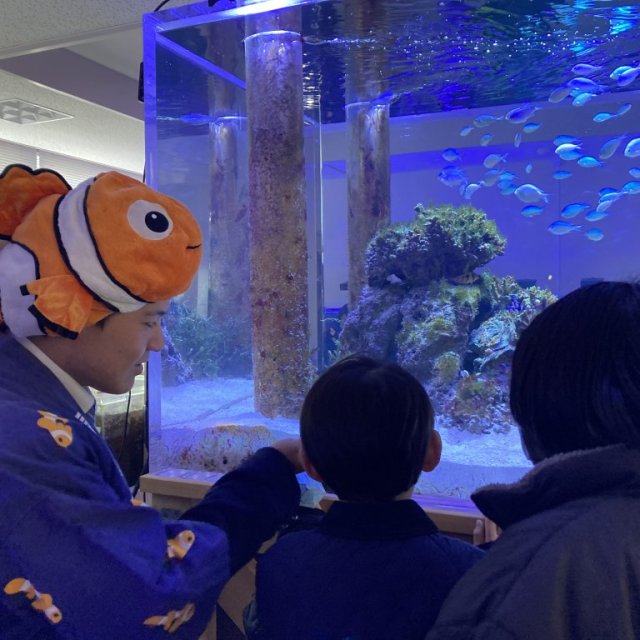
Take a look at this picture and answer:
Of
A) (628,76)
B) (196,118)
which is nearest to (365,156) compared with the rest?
(196,118)

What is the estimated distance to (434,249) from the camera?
10.5 ft

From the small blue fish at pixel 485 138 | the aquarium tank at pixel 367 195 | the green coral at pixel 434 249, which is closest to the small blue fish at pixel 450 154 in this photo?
the aquarium tank at pixel 367 195

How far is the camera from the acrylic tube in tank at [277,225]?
2525mm

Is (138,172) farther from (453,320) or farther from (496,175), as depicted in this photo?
(453,320)

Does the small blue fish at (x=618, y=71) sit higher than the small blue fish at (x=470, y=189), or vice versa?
the small blue fish at (x=618, y=71)

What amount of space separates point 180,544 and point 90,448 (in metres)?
0.20

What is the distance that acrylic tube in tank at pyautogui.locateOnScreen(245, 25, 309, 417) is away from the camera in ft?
8.29

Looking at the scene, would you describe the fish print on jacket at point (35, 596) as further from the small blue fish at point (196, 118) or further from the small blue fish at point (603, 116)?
the small blue fish at point (603, 116)

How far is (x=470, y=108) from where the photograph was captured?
3822mm

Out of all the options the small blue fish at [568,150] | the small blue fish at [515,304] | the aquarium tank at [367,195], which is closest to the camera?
the aquarium tank at [367,195]

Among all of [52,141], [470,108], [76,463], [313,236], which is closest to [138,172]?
[52,141]

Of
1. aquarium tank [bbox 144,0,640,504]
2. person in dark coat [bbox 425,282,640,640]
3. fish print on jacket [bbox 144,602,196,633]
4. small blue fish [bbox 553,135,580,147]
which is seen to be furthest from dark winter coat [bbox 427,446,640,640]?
small blue fish [bbox 553,135,580,147]

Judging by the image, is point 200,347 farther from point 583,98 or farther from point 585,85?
point 583,98

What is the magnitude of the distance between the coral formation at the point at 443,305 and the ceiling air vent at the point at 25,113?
3595 mm
